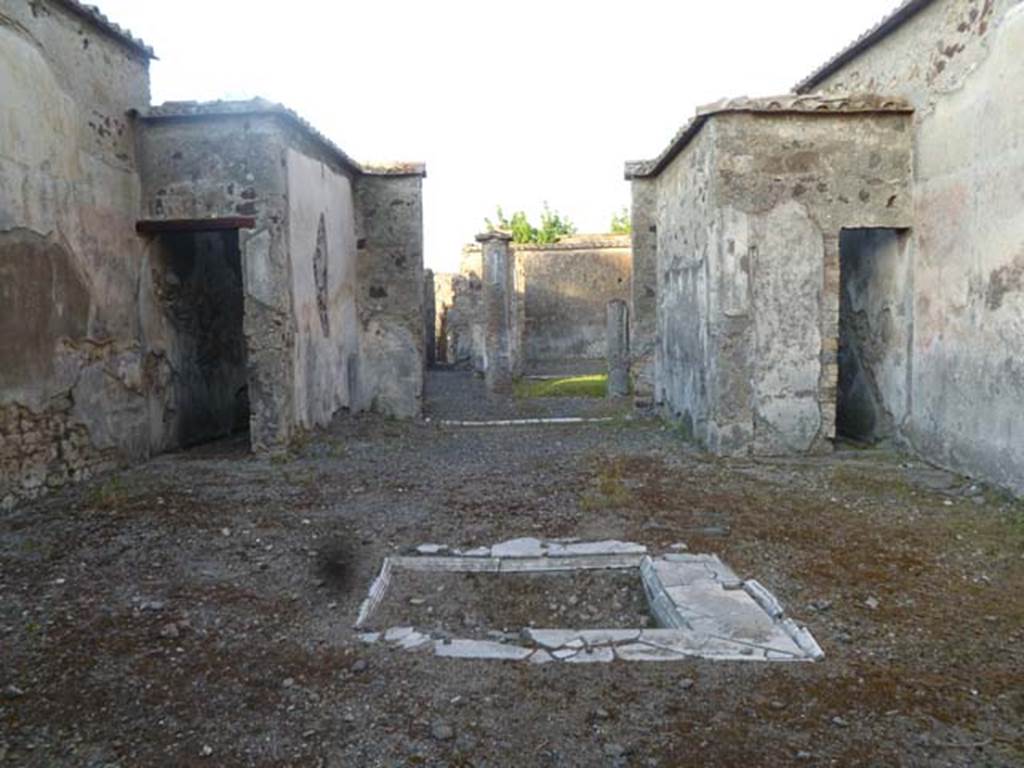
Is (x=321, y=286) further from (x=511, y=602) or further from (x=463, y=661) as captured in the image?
(x=463, y=661)

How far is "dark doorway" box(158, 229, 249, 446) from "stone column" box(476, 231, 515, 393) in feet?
20.2

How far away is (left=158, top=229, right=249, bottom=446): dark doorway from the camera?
909cm

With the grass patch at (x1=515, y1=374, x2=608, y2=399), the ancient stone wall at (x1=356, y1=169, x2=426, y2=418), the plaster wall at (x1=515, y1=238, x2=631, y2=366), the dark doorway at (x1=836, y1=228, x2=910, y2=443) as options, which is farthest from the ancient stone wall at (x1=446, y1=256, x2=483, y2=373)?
the dark doorway at (x1=836, y1=228, x2=910, y2=443)

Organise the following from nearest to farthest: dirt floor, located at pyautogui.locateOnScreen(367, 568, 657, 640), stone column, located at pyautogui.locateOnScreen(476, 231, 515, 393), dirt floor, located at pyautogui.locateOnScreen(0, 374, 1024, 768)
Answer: dirt floor, located at pyautogui.locateOnScreen(0, 374, 1024, 768)
dirt floor, located at pyautogui.locateOnScreen(367, 568, 657, 640)
stone column, located at pyautogui.locateOnScreen(476, 231, 515, 393)

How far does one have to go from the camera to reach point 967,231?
6.80 meters

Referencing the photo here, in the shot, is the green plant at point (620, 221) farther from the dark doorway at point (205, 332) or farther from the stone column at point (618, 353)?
the dark doorway at point (205, 332)

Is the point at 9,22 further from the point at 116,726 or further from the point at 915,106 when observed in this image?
the point at 915,106

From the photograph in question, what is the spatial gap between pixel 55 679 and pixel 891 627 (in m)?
3.76

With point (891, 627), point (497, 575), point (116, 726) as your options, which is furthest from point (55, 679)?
point (891, 627)

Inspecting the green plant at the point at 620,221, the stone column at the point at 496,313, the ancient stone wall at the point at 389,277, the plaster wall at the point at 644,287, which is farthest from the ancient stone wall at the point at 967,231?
the green plant at the point at 620,221

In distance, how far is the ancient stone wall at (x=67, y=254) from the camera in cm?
627

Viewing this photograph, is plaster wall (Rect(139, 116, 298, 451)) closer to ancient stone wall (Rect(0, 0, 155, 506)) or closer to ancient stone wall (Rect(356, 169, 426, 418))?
ancient stone wall (Rect(0, 0, 155, 506))

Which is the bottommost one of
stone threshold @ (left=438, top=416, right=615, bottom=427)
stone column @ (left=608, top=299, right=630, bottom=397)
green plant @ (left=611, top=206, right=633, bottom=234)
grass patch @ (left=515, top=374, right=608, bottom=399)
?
stone threshold @ (left=438, top=416, right=615, bottom=427)

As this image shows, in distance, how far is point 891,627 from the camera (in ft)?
12.7
